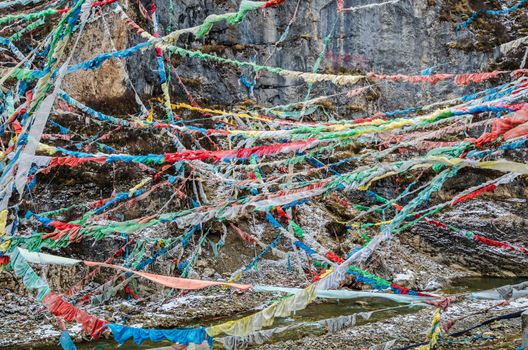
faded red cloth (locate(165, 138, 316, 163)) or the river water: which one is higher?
faded red cloth (locate(165, 138, 316, 163))

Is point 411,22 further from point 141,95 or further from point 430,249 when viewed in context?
point 141,95

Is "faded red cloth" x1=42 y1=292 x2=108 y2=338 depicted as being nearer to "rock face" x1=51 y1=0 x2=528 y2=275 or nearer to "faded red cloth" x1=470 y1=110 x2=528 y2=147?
"faded red cloth" x1=470 y1=110 x2=528 y2=147

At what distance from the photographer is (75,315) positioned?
2359 mm

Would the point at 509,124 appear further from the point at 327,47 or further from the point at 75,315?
the point at 327,47

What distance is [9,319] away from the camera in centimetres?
573

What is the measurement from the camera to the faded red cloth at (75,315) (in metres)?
2.32

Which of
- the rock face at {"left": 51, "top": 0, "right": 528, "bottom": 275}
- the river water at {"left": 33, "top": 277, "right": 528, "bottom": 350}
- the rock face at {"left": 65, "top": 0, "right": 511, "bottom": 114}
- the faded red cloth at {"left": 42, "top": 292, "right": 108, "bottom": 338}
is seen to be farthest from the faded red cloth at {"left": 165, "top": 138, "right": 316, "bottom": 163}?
the rock face at {"left": 65, "top": 0, "right": 511, "bottom": 114}

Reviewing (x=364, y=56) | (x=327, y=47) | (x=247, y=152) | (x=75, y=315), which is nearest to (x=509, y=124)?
(x=247, y=152)

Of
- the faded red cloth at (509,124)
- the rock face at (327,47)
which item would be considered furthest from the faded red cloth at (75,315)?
the rock face at (327,47)

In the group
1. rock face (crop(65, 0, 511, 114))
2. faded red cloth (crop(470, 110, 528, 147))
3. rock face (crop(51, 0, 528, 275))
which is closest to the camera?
faded red cloth (crop(470, 110, 528, 147))

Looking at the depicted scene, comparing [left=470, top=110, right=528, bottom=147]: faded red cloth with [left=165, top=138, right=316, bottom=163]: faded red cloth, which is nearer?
[left=470, top=110, right=528, bottom=147]: faded red cloth

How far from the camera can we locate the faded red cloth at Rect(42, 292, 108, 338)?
2.32 metres

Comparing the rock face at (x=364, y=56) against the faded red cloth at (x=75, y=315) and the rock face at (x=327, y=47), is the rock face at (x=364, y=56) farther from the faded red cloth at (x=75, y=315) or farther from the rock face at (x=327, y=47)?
the faded red cloth at (x=75, y=315)

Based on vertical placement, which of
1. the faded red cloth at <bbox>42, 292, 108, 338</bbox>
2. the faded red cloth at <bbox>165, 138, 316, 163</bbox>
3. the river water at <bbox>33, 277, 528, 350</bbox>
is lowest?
the river water at <bbox>33, 277, 528, 350</bbox>
